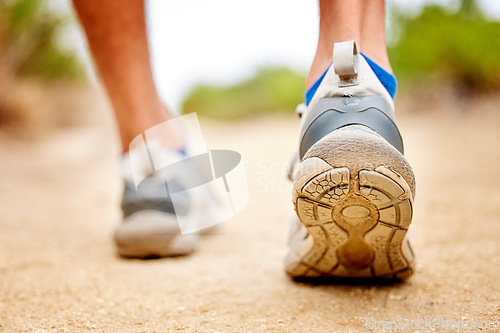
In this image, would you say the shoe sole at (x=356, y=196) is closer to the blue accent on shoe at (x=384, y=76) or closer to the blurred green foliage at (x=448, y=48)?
the blue accent on shoe at (x=384, y=76)

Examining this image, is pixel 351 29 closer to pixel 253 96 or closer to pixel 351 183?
pixel 351 183

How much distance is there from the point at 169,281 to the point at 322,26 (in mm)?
467

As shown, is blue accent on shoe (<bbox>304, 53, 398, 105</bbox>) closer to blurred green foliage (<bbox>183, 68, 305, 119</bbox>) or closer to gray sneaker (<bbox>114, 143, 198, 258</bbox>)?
A: gray sneaker (<bbox>114, 143, 198, 258</bbox>)

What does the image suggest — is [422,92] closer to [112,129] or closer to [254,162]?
[254,162]

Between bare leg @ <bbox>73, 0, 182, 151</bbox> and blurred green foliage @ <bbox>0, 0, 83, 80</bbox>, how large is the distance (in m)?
2.36

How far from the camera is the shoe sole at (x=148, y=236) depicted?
848 mm

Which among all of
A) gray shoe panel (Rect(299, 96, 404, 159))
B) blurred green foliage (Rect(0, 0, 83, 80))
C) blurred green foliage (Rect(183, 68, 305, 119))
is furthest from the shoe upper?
blurred green foliage (Rect(183, 68, 305, 119))

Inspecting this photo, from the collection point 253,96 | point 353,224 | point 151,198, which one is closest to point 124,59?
point 151,198

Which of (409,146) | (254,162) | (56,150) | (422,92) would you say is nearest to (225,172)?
(254,162)

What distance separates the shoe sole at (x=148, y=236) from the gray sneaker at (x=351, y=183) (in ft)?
0.95

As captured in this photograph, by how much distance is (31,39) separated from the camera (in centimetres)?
307

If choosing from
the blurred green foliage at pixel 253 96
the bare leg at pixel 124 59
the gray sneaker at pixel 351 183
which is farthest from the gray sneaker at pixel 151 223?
the blurred green foliage at pixel 253 96

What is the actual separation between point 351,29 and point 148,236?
518mm

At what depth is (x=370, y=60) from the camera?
62 cm
